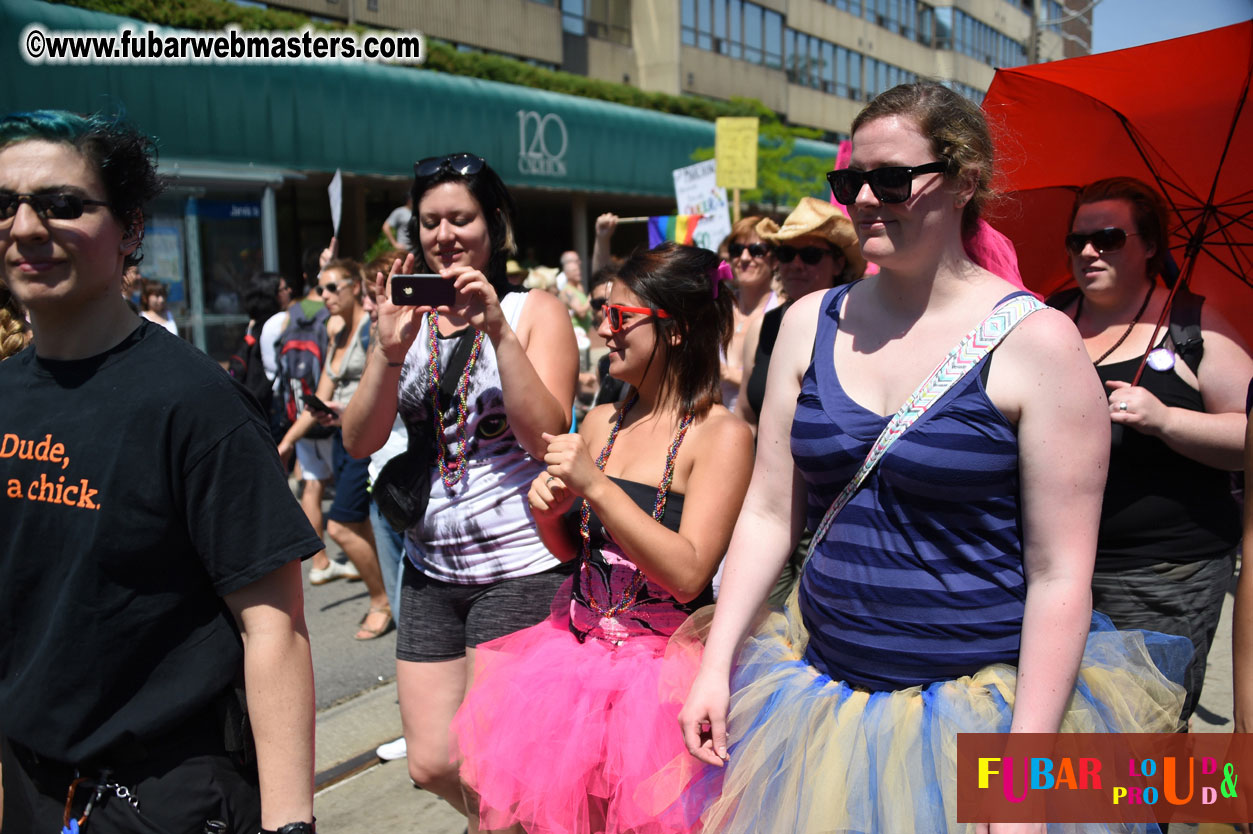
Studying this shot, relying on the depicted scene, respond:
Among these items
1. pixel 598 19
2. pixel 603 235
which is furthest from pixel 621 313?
pixel 598 19

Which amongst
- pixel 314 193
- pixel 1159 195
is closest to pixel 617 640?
pixel 1159 195

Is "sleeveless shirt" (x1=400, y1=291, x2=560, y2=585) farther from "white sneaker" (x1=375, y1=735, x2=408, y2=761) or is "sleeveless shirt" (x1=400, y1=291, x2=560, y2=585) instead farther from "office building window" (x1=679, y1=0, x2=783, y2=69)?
"office building window" (x1=679, y1=0, x2=783, y2=69)

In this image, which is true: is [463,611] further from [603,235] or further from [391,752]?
[603,235]

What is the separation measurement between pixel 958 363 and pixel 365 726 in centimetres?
361

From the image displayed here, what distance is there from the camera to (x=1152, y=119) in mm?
2867

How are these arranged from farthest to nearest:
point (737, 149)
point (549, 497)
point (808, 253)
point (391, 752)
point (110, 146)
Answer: point (737, 149)
point (808, 253)
point (391, 752)
point (549, 497)
point (110, 146)

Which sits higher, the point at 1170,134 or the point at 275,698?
the point at 1170,134

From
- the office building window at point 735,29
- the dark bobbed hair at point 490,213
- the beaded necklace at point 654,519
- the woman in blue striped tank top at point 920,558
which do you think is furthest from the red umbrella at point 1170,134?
the office building window at point 735,29

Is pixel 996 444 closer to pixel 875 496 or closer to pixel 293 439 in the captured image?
pixel 875 496

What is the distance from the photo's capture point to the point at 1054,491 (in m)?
1.77

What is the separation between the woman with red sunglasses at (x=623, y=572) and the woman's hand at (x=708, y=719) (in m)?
0.22

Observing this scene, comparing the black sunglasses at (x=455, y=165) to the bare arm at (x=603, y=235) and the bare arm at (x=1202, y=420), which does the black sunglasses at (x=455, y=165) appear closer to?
the bare arm at (x=1202, y=420)

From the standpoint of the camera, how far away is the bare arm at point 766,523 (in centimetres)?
207

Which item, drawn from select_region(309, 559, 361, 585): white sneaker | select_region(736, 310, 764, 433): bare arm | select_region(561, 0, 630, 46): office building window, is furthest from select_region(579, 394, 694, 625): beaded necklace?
select_region(561, 0, 630, 46): office building window
